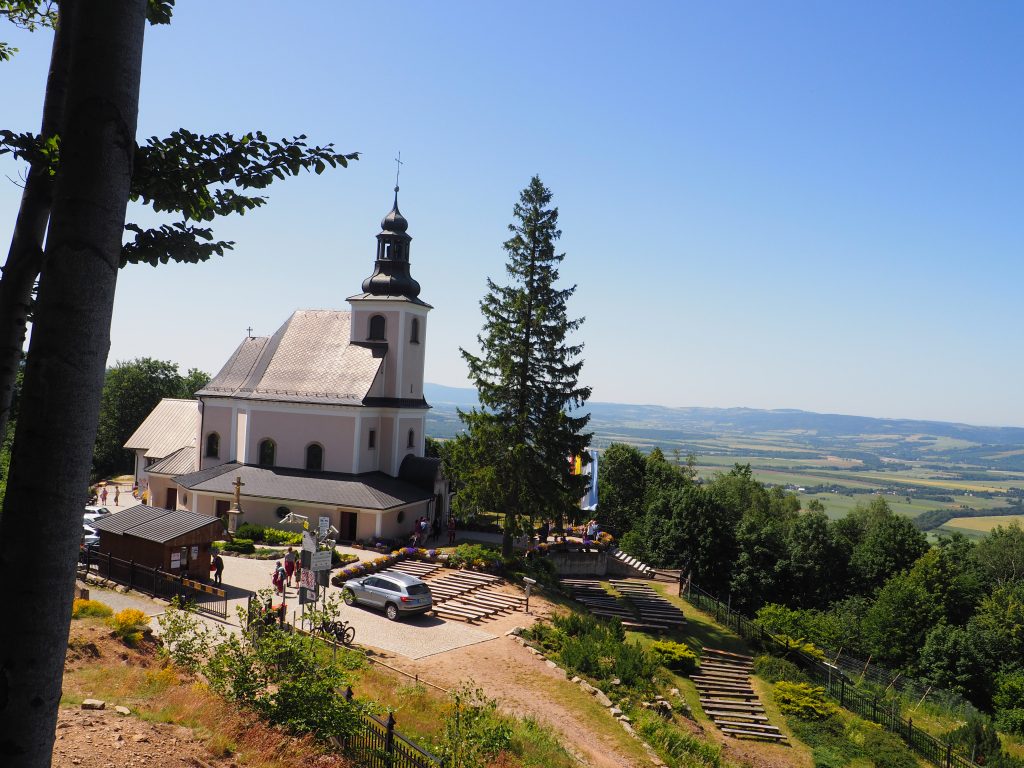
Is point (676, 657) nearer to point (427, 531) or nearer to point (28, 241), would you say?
point (427, 531)

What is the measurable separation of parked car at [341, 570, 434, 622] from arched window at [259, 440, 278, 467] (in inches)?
599

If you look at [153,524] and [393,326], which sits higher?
[393,326]

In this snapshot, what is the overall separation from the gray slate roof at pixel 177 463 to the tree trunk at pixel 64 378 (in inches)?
1595

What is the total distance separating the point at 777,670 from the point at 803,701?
353 cm

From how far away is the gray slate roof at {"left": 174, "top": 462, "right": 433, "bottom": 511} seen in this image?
35.6 metres

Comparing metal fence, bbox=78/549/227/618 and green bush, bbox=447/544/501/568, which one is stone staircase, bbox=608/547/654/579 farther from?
metal fence, bbox=78/549/227/618

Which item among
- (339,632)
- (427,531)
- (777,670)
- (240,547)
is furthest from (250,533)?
(777,670)

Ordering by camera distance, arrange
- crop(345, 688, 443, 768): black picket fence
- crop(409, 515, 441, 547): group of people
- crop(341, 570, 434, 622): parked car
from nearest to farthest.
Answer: crop(345, 688, 443, 768): black picket fence, crop(341, 570, 434, 622): parked car, crop(409, 515, 441, 547): group of people

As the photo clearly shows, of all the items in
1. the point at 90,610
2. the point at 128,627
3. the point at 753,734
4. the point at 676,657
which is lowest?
the point at 753,734

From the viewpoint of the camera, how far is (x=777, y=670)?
28578 mm

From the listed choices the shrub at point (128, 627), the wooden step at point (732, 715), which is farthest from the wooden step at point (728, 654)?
the shrub at point (128, 627)

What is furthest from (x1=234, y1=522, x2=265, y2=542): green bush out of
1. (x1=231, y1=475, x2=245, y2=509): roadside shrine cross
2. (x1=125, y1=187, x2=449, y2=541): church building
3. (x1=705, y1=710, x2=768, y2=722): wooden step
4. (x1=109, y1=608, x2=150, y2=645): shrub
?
(x1=705, y1=710, x2=768, y2=722): wooden step

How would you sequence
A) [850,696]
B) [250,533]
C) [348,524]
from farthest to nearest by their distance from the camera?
[348,524] → [250,533] → [850,696]

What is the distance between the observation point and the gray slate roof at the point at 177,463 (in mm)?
41844
